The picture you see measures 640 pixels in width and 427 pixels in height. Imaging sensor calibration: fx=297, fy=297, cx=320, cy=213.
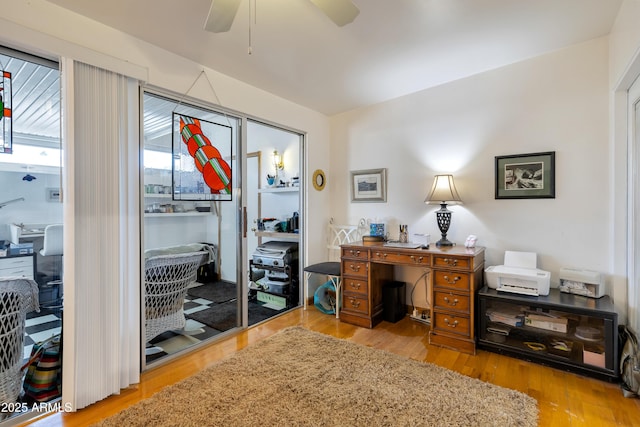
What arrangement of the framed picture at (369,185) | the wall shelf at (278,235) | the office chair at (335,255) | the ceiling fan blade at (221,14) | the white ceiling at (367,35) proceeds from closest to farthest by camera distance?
the ceiling fan blade at (221,14)
the white ceiling at (367,35)
the office chair at (335,255)
the framed picture at (369,185)
the wall shelf at (278,235)

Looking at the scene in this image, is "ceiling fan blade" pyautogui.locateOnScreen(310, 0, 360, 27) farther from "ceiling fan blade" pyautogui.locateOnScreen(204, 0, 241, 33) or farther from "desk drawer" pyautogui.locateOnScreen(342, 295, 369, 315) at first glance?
"desk drawer" pyautogui.locateOnScreen(342, 295, 369, 315)

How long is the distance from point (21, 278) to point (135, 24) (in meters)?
1.78

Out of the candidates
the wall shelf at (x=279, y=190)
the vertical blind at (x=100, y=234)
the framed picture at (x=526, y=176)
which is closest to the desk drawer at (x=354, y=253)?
the wall shelf at (x=279, y=190)

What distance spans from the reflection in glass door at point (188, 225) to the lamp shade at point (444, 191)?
1.98 meters

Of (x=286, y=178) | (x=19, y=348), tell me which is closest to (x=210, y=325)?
(x=19, y=348)

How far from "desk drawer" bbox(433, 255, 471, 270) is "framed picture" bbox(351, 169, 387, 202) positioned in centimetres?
115

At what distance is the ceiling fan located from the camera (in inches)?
58.2

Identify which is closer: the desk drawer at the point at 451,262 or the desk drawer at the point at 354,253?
the desk drawer at the point at 451,262

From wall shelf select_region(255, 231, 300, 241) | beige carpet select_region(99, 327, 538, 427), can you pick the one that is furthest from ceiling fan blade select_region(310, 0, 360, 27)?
wall shelf select_region(255, 231, 300, 241)

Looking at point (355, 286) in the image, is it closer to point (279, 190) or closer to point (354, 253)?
point (354, 253)

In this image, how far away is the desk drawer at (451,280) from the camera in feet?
8.25

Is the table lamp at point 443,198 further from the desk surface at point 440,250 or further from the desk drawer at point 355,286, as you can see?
the desk drawer at point 355,286

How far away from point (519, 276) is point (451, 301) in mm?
568

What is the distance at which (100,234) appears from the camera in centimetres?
194
